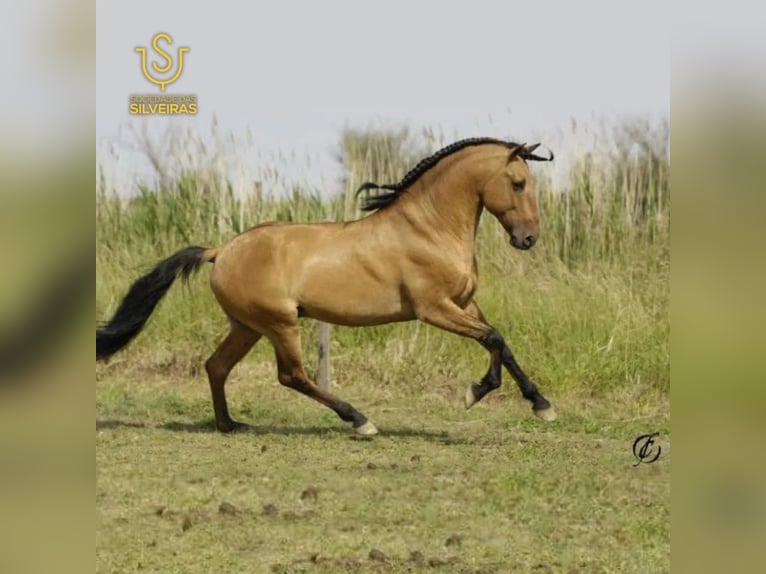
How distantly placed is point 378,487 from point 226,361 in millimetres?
1618

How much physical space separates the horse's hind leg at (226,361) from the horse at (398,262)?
0.59 ft

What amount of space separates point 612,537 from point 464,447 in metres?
1.74

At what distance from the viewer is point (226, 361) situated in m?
6.68

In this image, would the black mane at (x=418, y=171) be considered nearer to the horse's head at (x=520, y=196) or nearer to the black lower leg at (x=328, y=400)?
the horse's head at (x=520, y=196)

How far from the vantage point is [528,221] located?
20.0ft

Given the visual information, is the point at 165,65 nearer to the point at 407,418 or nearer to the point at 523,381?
the point at 523,381

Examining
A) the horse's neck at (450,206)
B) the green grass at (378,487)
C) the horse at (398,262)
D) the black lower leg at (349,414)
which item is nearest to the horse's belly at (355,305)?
the horse at (398,262)

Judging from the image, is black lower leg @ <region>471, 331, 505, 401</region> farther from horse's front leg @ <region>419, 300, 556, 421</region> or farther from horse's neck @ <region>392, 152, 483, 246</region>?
horse's neck @ <region>392, 152, 483, 246</region>

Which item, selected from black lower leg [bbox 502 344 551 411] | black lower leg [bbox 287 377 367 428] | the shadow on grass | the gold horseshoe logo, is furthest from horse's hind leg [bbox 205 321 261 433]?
the gold horseshoe logo

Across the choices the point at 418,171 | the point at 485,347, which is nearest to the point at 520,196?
the point at 418,171

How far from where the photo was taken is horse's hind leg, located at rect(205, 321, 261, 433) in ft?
21.7

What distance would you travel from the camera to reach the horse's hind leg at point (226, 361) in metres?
6.62

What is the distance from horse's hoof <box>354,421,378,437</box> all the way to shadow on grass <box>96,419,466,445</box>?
0.06 meters
